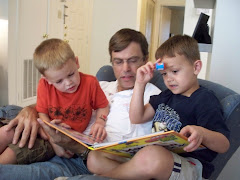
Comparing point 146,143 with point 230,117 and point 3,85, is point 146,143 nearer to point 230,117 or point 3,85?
point 230,117

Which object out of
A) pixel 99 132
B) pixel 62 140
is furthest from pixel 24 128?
pixel 99 132

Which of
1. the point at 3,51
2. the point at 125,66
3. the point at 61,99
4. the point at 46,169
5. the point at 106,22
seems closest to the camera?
the point at 46,169

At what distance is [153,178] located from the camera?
1.01 m

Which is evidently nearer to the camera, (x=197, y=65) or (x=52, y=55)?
(x=197, y=65)

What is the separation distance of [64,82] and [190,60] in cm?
59

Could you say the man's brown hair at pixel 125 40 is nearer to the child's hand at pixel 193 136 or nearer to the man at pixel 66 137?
the man at pixel 66 137

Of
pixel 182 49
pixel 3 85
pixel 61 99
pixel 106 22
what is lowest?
pixel 3 85

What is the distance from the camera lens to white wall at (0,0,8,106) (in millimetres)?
3539

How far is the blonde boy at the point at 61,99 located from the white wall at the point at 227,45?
0.66 meters

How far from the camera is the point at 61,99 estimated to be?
142 cm

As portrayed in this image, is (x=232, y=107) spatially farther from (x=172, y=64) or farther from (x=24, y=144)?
(x=24, y=144)

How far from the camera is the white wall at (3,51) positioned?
11.6ft

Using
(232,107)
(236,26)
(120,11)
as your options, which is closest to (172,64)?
(232,107)

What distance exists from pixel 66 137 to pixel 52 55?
39cm
